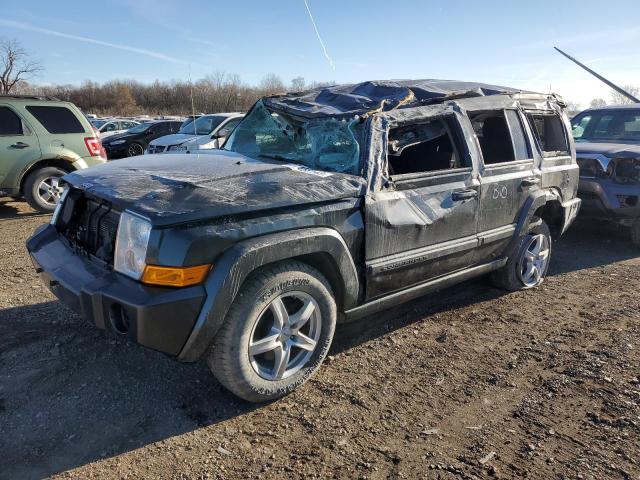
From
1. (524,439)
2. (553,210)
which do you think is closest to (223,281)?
(524,439)

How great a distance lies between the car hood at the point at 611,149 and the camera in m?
6.31

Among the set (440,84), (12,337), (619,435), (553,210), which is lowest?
(619,435)

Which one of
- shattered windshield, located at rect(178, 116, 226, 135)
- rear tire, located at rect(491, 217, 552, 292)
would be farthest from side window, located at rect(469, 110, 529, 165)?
shattered windshield, located at rect(178, 116, 226, 135)

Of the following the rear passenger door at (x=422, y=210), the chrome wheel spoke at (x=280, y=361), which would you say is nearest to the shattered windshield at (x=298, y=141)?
the rear passenger door at (x=422, y=210)

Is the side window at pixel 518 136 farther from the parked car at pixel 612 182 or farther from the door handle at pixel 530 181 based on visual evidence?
the parked car at pixel 612 182

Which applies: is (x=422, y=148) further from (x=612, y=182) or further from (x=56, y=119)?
(x=56, y=119)

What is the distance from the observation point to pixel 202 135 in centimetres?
1083

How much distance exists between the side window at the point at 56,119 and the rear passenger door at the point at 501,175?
6.40 m

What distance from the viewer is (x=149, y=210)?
2.47 m

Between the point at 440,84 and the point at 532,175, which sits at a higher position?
the point at 440,84

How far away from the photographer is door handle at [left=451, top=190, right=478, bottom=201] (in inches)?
145

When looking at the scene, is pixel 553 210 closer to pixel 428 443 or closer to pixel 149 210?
pixel 428 443

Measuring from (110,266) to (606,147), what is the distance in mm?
6662

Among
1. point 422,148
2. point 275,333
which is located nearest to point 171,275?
point 275,333
